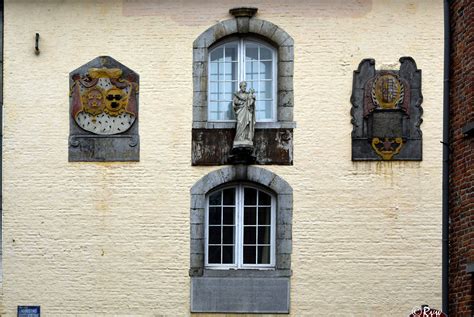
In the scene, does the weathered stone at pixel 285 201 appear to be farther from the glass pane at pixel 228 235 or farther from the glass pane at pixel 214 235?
the glass pane at pixel 214 235

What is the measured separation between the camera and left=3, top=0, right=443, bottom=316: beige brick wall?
1508 cm

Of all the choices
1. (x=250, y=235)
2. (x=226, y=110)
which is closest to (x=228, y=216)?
(x=250, y=235)

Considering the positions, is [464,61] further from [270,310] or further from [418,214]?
[270,310]

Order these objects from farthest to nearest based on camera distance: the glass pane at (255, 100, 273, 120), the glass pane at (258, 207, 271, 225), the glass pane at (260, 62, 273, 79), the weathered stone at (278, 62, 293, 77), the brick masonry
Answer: the glass pane at (260, 62, 273, 79) → the glass pane at (255, 100, 273, 120) → the glass pane at (258, 207, 271, 225) → the weathered stone at (278, 62, 293, 77) → the brick masonry

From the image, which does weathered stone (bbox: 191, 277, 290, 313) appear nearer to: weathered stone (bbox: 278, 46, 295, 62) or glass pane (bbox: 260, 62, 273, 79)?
glass pane (bbox: 260, 62, 273, 79)

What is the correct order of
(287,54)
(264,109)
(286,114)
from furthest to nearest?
(264,109), (287,54), (286,114)

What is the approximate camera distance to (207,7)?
15.7m

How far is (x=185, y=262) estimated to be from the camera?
15.2 m

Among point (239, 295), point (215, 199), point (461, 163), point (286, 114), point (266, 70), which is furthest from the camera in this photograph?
point (266, 70)

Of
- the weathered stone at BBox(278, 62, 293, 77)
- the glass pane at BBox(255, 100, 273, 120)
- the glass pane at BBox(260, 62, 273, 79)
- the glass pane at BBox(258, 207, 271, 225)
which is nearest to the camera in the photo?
the weathered stone at BBox(278, 62, 293, 77)

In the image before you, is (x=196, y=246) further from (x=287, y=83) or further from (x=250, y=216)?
(x=287, y=83)

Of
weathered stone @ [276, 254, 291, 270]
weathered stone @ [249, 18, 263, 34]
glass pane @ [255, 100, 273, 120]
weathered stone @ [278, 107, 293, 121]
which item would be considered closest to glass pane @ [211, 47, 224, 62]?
weathered stone @ [249, 18, 263, 34]

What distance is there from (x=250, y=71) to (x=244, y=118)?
1032 millimetres

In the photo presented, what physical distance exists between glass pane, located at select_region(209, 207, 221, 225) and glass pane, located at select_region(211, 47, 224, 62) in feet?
8.02
